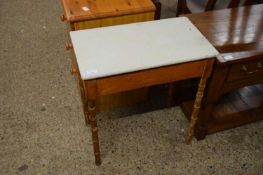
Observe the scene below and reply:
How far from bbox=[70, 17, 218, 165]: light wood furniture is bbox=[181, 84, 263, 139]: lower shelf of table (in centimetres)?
40

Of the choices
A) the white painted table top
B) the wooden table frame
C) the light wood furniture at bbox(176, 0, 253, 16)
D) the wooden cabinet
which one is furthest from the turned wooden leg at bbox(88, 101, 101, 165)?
the light wood furniture at bbox(176, 0, 253, 16)

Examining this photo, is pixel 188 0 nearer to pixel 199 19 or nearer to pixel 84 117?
pixel 199 19

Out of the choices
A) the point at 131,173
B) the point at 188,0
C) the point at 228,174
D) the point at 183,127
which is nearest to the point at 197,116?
the point at 183,127

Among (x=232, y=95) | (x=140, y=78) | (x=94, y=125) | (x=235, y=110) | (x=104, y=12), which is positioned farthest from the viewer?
(x=232, y=95)

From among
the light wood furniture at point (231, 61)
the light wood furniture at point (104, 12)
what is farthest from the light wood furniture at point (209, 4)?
the light wood furniture at point (104, 12)

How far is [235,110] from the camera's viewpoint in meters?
1.62

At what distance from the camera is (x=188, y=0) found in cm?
187

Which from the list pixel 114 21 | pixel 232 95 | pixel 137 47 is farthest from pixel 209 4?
pixel 137 47

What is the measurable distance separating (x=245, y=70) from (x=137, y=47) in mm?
509

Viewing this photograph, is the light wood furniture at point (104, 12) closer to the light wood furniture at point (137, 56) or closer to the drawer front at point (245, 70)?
the light wood furniture at point (137, 56)

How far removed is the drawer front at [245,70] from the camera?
120 cm

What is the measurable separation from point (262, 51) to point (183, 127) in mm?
624

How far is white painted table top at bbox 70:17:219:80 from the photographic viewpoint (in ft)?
3.33

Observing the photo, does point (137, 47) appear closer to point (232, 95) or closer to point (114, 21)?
point (114, 21)
